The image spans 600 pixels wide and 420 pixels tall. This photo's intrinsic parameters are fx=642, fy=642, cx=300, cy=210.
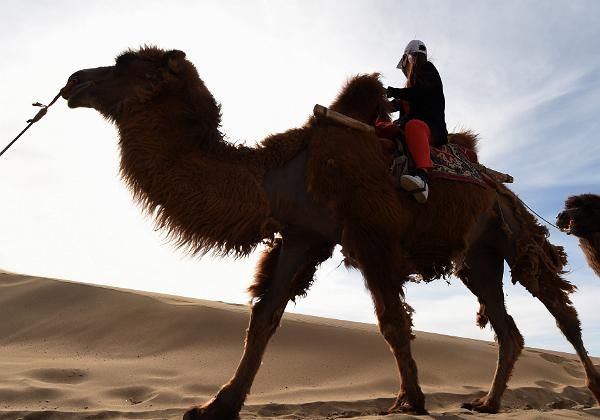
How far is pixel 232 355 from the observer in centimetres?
868

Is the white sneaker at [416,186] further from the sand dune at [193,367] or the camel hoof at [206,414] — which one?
the camel hoof at [206,414]

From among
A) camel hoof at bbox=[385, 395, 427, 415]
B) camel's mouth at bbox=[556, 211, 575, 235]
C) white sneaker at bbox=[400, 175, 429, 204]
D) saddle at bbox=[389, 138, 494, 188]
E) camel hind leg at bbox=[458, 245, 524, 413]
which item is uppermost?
camel's mouth at bbox=[556, 211, 575, 235]

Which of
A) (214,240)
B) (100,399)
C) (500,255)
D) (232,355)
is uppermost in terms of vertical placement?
(500,255)

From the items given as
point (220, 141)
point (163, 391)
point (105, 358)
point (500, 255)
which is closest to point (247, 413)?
point (163, 391)

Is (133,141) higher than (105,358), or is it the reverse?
(133,141)

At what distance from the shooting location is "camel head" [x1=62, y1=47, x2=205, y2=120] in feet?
16.0

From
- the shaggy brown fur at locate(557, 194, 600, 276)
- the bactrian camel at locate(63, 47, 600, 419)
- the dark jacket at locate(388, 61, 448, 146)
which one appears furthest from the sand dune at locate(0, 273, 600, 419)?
the dark jacket at locate(388, 61, 448, 146)

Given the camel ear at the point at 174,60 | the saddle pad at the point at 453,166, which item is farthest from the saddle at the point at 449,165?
the camel ear at the point at 174,60

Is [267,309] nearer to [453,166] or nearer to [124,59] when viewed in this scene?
[453,166]

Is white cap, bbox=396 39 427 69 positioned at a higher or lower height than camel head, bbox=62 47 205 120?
higher

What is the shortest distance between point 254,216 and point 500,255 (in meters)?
3.07

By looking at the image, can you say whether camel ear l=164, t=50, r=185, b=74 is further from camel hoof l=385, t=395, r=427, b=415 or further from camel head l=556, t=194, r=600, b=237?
camel head l=556, t=194, r=600, b=237

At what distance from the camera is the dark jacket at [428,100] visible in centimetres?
550

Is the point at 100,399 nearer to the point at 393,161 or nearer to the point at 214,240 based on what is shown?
the point at 214,240
